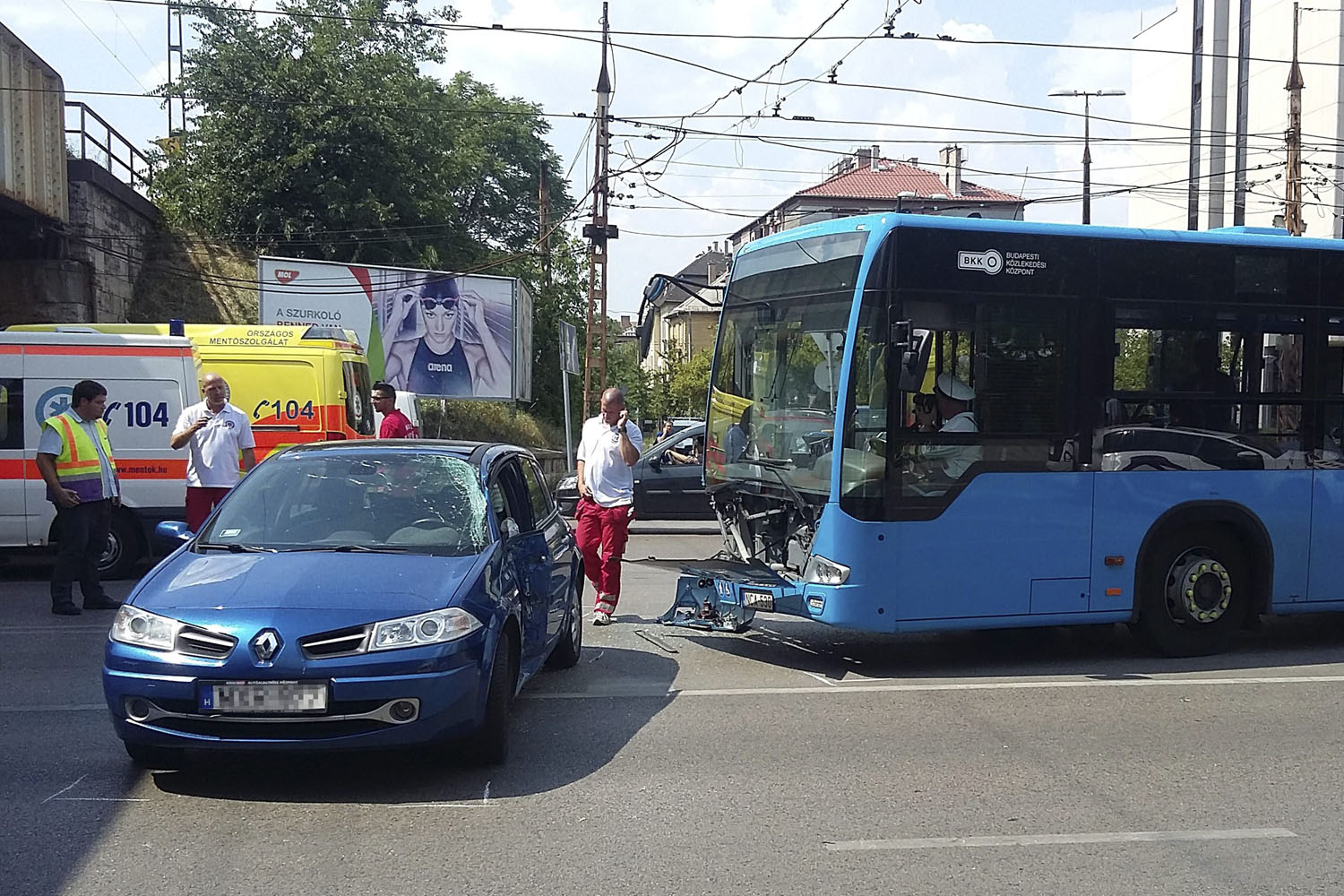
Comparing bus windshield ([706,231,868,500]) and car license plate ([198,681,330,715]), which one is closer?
car license plate ([198,681,330,715])

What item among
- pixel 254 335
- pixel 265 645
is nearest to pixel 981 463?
pixel 265 645

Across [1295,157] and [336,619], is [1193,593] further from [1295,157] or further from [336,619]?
[1295,157]

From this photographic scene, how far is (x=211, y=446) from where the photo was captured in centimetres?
1066

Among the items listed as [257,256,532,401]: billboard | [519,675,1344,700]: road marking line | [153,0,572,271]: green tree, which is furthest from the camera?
[153,0,572,271]: green tree

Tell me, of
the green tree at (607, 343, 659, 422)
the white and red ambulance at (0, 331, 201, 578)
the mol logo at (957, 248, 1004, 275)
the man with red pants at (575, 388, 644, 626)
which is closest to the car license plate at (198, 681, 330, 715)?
the man with red pants at (575, 388, 644, 626)

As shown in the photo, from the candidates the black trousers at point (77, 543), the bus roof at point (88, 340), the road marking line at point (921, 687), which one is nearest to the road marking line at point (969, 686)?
the road marking line at point (921, 687)

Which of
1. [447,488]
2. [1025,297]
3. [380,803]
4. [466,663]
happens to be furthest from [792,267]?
[380,803]

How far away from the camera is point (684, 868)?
4.61 m

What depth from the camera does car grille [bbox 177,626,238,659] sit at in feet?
17.1

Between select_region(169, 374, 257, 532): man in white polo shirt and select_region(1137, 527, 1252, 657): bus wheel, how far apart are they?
725cm

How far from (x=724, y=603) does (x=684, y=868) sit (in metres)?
4.09

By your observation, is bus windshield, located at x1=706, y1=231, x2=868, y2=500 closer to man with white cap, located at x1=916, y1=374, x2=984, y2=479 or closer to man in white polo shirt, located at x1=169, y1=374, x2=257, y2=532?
man with white cap, located at x1=916, y1=374, x2=984, y2=479

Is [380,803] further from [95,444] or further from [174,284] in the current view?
[174,284]

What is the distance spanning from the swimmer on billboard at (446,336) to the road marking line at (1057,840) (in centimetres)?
2877
